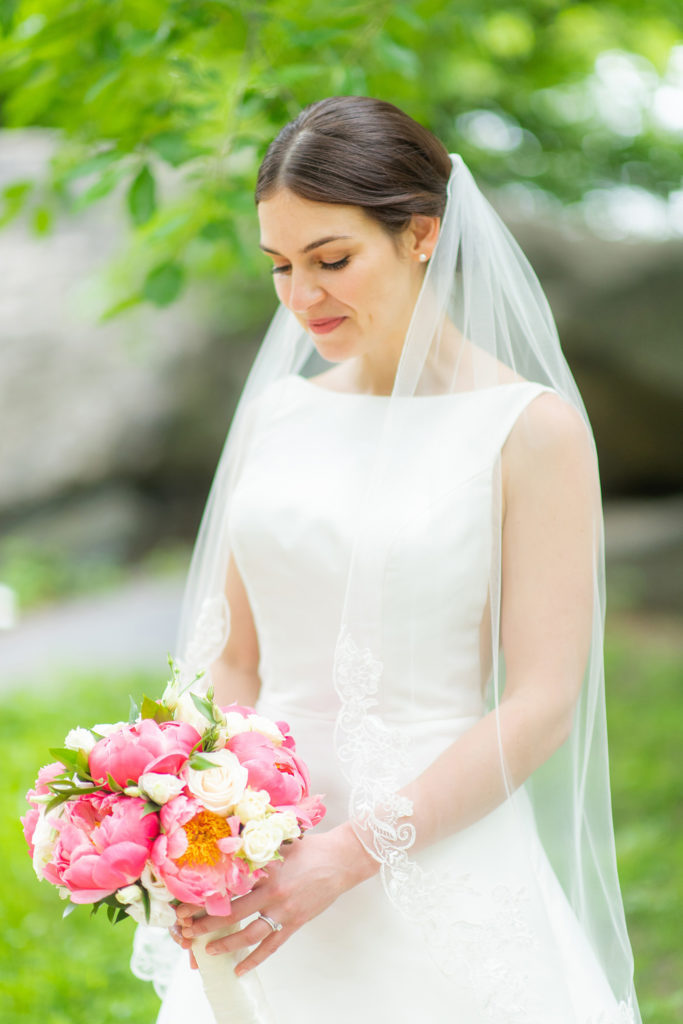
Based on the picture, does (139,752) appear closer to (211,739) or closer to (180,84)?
(211,739)

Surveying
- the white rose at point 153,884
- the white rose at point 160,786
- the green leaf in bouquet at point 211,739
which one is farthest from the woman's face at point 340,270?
the white rose at point 153,884

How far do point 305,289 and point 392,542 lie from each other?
518 mm

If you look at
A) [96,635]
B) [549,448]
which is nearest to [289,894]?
[549,448]

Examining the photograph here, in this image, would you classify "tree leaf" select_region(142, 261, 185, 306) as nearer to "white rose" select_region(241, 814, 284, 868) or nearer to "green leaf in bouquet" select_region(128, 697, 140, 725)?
"green leaf in bouquet" select_region(128, 697, 140, 725)

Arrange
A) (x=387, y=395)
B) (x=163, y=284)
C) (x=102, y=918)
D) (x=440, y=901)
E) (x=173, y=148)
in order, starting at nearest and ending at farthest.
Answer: (x=440, y=901)
(x=387, y=395)
(x=173, y=148)
(x=163, y=284)
(x=102, y=918)

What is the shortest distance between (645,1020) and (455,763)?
75.1 inches

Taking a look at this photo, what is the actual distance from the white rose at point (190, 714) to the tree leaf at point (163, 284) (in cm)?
173

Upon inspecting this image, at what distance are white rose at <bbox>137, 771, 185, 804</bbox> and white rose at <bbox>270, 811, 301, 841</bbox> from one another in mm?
156

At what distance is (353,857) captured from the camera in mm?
1743

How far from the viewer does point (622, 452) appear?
904 cm

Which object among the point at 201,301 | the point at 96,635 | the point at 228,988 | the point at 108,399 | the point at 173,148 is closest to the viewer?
the point at 228,988

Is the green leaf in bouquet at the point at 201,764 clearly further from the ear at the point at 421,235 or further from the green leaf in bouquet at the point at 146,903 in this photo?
the ear at the point at 421,235

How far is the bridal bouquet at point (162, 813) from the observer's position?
145cm

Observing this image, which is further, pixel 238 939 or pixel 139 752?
pixel 238 939
